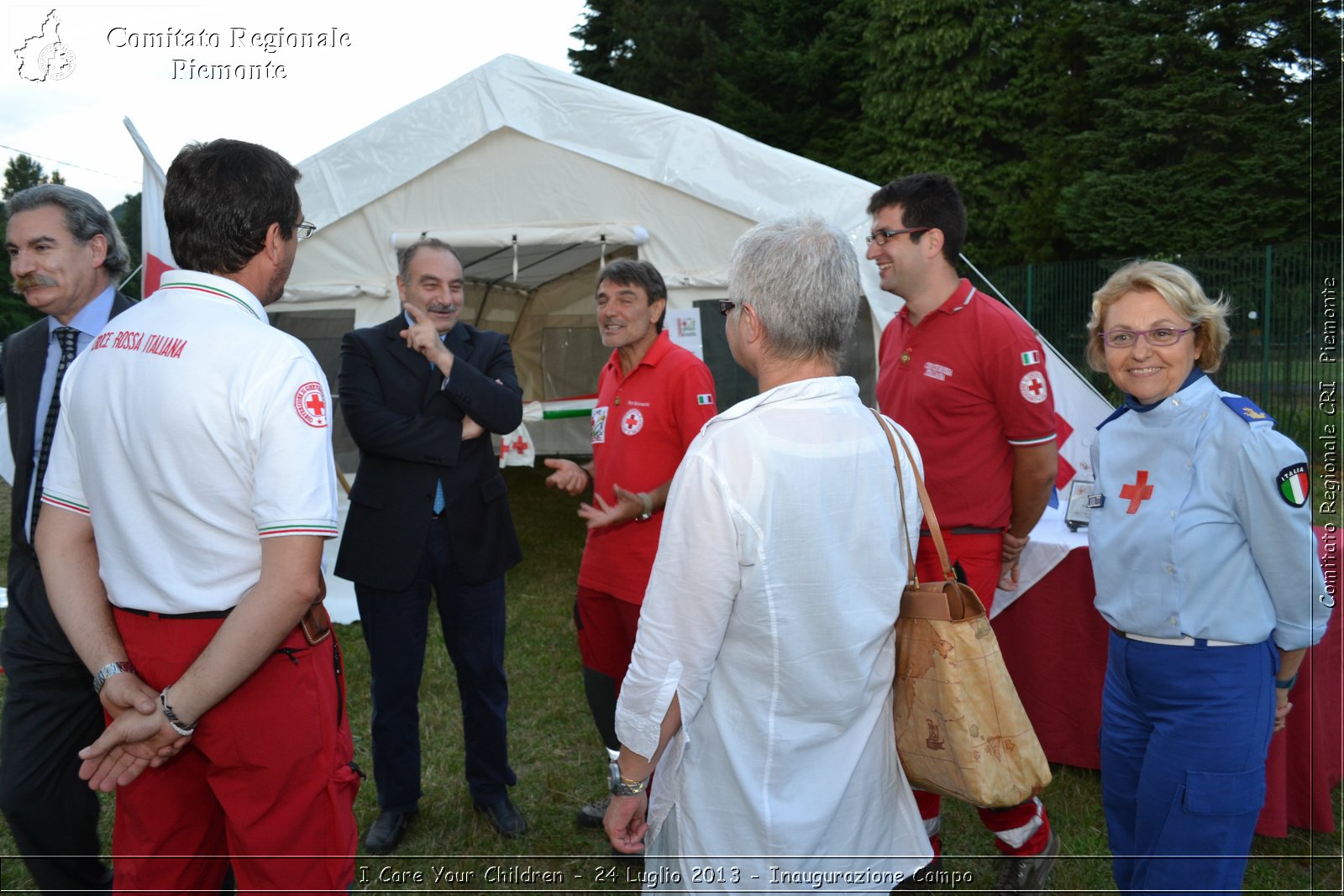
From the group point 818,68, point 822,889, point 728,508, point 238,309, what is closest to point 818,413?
point 728,508

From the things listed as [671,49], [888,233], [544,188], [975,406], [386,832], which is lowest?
[386,832]

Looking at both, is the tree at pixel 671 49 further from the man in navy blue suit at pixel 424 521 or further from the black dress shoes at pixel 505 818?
the black dress shoes at pixel 505 818

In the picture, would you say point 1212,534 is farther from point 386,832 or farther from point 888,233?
point 386,832

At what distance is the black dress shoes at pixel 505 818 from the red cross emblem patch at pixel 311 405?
213 cm

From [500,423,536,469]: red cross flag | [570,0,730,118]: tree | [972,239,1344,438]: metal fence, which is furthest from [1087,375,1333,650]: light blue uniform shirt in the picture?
[570,0,730,118]: tree

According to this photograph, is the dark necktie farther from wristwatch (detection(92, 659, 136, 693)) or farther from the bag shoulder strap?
the bag shoulder strap

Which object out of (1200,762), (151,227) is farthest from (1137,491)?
(151,227)

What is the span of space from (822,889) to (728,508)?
723 mm

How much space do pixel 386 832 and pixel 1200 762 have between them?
2543mm

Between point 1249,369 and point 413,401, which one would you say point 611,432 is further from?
point 1249,369

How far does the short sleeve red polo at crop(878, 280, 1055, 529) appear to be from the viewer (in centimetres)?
276

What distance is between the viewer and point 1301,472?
6.36 ft

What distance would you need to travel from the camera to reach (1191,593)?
6.61 ft

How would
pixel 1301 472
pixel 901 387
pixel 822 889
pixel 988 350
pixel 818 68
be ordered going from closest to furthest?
1. pixel 822 889
2. pixel 1301 472
3. pixel 988 350
4. pixel 901 387
5. pixel 818 68
